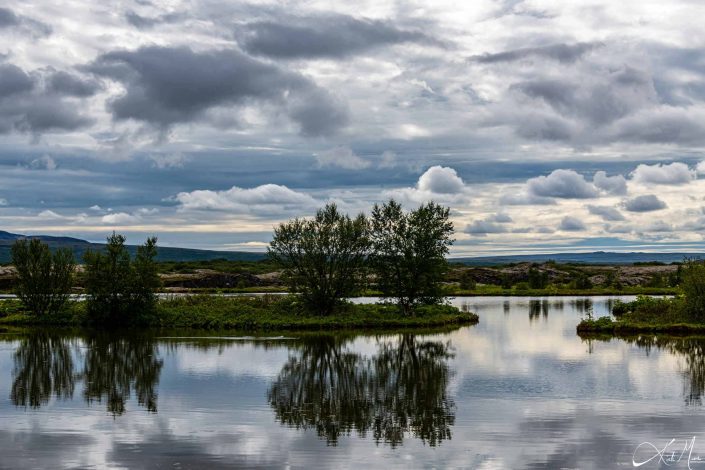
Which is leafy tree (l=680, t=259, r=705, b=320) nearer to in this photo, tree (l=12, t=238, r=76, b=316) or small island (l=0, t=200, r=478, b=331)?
small island (l=0, t=200, r=478, b=331)

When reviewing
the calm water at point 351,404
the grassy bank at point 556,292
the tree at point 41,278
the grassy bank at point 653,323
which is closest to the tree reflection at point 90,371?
the calm water at point 351,404

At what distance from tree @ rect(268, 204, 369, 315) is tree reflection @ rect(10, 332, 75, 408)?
16.5 m

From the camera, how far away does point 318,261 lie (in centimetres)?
5331

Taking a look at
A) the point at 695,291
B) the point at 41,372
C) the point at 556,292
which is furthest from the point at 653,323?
the point at 556,292

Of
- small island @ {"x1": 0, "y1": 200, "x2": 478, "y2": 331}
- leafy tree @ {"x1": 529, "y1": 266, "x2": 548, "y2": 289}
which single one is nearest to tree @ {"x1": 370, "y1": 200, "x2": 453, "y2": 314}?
small island @ {"x1": 0, "y1": 200, "x2": 478, "y2": 331}

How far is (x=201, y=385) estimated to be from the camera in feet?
84.8

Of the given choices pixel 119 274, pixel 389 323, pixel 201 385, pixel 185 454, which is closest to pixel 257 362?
pixel 201 385

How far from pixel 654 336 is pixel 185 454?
108 ft

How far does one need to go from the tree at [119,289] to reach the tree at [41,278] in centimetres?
409

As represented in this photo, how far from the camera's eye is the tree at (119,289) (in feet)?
173

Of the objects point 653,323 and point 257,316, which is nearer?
point 653,323

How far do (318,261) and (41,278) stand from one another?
69.3 ft

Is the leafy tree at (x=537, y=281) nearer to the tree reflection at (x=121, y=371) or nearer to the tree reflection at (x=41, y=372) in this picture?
the tree reflection at (x=121, y=371)
